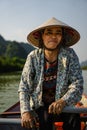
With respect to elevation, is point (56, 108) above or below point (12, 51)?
above

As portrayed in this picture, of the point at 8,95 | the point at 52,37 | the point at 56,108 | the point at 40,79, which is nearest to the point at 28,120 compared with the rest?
the point at 56,108

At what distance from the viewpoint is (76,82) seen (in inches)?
86.8

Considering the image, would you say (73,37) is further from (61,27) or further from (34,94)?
(34,94)

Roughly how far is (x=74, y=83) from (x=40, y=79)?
0.84 feet

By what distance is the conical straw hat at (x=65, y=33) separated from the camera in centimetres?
234

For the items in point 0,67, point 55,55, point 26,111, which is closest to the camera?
point 26,111

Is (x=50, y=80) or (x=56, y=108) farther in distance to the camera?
(x=50, y=80)

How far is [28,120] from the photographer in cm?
206

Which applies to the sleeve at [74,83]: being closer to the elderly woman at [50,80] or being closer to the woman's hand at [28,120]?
the elderly woman at [50,80]

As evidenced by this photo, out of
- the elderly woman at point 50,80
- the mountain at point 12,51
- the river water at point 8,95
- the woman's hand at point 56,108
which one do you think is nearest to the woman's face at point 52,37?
the elderly woman at point 50,80

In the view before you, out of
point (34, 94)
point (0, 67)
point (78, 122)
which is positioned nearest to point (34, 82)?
point (34, 94)

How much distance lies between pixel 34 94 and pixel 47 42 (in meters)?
0.40

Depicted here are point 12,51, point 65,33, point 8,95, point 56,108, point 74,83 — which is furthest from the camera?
point 12,51

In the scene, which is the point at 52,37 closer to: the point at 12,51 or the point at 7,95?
the point at 7,95
